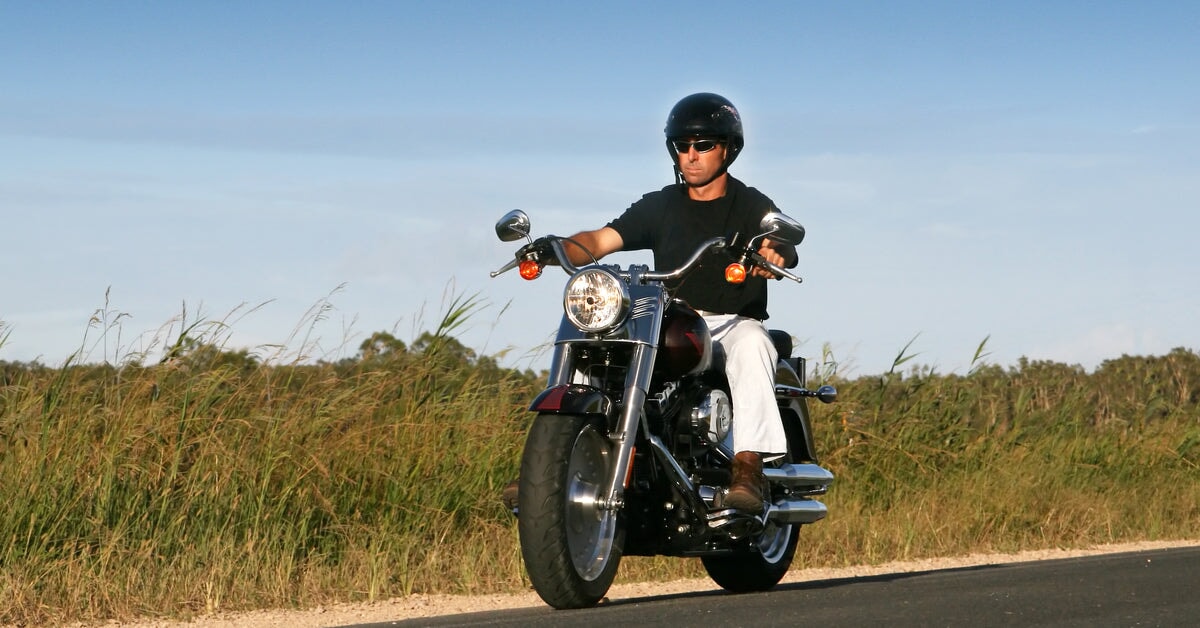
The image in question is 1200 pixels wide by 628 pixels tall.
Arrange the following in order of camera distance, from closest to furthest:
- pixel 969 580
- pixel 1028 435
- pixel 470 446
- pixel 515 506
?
1. pixel 515 506
2. pixel 969 580
3. pixel 470 446
4. pixel 1028 435

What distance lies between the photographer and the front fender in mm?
5820

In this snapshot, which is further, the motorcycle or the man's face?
the man's face

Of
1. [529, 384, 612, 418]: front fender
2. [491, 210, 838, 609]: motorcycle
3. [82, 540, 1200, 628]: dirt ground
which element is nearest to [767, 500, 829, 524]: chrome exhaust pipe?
[491, 210, 838, 609]: motorcycle

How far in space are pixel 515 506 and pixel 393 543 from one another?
2.33 meters

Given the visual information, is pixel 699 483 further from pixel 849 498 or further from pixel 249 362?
pixel 849 498

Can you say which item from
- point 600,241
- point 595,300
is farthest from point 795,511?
point 595,300

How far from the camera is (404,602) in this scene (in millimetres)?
7238

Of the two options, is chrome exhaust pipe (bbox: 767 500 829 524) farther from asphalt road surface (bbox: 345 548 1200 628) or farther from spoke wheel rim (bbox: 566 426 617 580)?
spoke wheel rim (bbox: 566 426 617 580)

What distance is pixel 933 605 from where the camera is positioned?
5832mm

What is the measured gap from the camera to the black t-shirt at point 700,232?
7.13m

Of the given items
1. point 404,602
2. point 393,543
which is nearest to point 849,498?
point 393,543

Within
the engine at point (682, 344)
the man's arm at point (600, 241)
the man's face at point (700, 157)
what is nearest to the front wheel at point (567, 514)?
the engine at point (682, 344)

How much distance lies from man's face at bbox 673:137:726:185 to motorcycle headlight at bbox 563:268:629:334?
1299mm

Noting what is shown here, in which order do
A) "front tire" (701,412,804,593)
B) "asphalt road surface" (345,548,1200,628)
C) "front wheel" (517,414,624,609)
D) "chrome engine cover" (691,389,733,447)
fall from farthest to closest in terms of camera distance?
1. "front tire" (701,412,804,593)
2. "chrome engine cover" (691,389,733,447)
3. "front wheel" (517,414,624,609)
4. "asphalt road surface" (345,548,1200,628)
